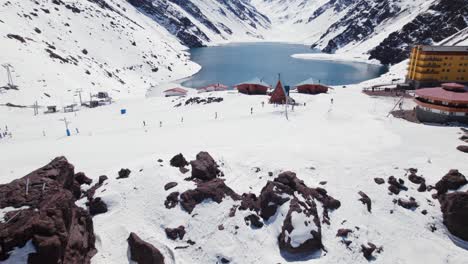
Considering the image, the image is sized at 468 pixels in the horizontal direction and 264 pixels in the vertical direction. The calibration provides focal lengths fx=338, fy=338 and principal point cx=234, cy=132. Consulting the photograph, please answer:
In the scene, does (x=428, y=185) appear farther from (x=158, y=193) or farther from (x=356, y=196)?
(x=158, y=193)

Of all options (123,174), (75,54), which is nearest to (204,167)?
(123,174)

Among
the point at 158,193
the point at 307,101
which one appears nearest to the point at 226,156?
the point at 158,193

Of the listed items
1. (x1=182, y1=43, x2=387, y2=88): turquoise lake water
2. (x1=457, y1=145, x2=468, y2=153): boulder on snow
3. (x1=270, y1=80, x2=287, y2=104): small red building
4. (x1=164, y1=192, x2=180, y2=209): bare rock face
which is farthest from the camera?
(x1=182, y1=43, x2=387, y2=88): turquoise lake water

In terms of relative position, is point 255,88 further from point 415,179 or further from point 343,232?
point 343,232

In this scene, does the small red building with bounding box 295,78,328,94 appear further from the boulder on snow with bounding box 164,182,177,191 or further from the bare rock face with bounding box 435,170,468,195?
the boulder on snow with bounding box 164,182,177,191

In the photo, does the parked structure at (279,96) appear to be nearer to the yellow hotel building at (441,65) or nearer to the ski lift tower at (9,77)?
the yellow hotel building at (441,65)

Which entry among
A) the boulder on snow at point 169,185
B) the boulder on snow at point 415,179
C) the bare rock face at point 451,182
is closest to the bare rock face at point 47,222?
the boulder on snow at point 169,185

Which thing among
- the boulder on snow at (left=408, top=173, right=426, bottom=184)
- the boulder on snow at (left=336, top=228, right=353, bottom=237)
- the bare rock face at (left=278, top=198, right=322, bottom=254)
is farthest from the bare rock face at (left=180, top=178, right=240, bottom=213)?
the boulder on snow at (left=408, top=173, right=426, bottom=184)
